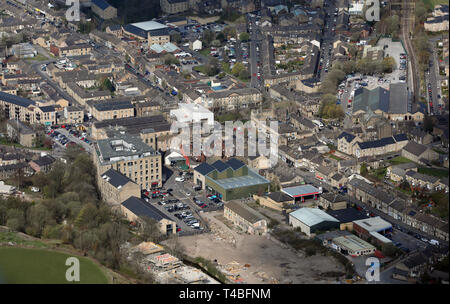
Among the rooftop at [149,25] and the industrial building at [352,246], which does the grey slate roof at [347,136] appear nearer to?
the industrial building at [352,246]

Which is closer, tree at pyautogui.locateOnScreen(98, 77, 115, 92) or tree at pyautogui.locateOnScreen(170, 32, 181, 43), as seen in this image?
tree at pyautogui.locateOnScreen(98, 77, 115, 92)

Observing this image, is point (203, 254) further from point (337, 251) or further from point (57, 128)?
point (57, 128)

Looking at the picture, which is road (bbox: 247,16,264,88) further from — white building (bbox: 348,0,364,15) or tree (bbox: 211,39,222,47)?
white building (bbox: 348,0,364,15)

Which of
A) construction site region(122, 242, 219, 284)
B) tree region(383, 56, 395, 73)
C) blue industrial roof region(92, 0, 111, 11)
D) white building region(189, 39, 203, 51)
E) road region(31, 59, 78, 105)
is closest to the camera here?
construction site region(122, 242, 219, 284)

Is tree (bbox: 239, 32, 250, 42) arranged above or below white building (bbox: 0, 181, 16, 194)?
above

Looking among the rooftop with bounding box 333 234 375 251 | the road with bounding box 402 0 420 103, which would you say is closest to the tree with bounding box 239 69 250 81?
the road with bounding box 402 0 420 103

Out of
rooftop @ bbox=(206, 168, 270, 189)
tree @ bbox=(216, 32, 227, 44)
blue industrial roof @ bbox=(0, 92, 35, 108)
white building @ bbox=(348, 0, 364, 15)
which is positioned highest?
white building @ bbox=(348, 0, 364, 15)

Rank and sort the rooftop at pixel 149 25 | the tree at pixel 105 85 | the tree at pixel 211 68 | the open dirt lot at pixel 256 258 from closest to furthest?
the open dirt lot at pixel 256 258
the tree at pixel 105 85
the tree at pixel 211 68
the rooftop at pixel 149 25

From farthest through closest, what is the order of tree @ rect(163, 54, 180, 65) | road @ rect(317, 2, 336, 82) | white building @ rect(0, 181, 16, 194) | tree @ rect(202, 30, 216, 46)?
1. tree @ rect(202, 30, 216, 46)
2. tree @ rect(163, 54, 180, 65)
3. road @ rect(317, 2, 336, 82)
4. white building @ rect(0, 181, 16, 194)

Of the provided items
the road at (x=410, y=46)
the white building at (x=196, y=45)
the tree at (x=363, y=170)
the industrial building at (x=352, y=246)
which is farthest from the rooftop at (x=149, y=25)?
the industrial building at (x=352, y=246)
